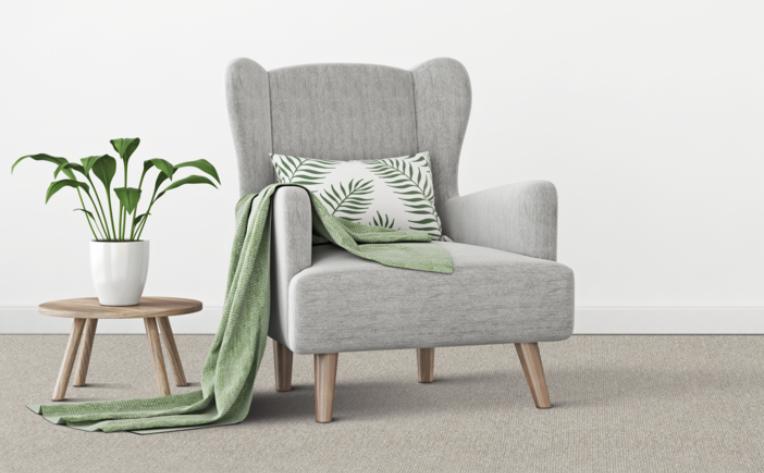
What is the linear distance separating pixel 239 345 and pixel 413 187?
702mm

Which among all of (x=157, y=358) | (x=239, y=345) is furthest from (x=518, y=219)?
(x=157, y=358)

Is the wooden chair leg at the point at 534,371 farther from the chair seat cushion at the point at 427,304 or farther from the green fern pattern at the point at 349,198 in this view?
the green fern pattern at the point at 349,198

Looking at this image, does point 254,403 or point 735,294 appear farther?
point 735,294

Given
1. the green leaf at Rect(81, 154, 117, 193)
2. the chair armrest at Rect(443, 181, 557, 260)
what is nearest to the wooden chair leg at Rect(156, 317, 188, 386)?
the green leaf at Rect(81, 154, 117, 193)

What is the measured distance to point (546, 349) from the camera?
322 cm

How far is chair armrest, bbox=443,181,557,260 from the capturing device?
90.9 inches

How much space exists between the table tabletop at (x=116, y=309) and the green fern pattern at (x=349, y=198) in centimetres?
44

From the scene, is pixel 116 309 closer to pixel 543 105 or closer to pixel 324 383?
pixel 324 383

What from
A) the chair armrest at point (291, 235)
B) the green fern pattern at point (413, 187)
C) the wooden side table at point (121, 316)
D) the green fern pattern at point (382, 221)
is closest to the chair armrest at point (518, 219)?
the green fern pattern at point (413, 187)

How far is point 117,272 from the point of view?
97.4 inches

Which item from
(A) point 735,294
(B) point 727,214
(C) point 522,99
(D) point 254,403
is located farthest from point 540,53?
(D) point 254,403

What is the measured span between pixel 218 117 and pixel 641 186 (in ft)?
5.39

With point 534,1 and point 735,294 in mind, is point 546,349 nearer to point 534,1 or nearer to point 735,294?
point 735,294

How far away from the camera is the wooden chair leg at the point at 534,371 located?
2264 mm
